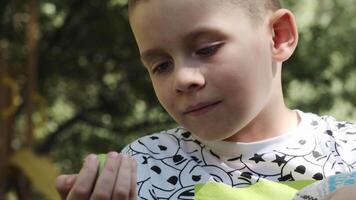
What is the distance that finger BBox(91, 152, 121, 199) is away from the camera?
2.41 ft

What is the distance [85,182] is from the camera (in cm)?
75

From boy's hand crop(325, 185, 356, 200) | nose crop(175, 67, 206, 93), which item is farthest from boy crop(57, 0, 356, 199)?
boy's hand crop(325, 185, 356, 200)

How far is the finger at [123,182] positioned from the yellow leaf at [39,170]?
167cm

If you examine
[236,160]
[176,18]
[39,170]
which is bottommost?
[39,170]

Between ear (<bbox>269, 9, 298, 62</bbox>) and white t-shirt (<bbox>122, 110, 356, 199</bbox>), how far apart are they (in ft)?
0.38

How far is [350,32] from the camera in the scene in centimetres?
359

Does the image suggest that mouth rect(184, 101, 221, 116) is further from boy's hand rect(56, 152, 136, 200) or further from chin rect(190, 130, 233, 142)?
boy's hand rect(56, 152, 136, 200)

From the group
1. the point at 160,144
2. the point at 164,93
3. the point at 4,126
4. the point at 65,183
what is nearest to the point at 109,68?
the point at 4,126

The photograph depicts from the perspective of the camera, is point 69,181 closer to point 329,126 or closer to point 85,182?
point 85,182

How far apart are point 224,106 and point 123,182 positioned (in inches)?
8.4

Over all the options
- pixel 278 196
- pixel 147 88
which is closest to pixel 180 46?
pixel 278 196

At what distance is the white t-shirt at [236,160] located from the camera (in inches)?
37.6

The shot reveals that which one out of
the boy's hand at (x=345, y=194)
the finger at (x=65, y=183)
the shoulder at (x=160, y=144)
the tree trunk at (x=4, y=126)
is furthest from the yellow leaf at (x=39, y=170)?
the boy's hand at (x=345, y=194)

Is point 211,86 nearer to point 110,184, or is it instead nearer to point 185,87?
point 185,87
